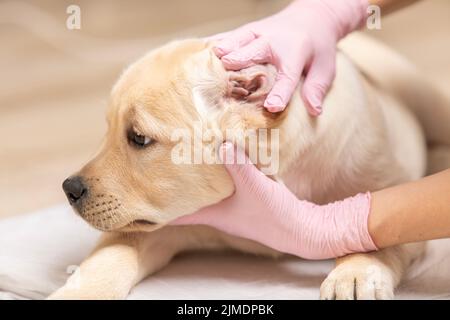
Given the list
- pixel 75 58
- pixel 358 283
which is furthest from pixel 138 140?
pixel 75 58

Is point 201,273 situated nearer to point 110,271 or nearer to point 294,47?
point 110,271

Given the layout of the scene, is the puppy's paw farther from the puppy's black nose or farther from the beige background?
the beige background

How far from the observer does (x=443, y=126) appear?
7.15 ft

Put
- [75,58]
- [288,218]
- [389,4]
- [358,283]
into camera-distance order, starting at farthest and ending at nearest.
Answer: [75,58]
[389,4]
[288,218]
[358,283]

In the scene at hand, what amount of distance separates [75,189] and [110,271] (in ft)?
0.56

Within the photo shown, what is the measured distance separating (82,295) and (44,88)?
5.38ft

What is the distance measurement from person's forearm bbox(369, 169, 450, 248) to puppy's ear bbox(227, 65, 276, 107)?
0.31 meters

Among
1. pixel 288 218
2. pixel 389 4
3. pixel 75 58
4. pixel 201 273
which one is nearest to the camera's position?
pixel 288 218

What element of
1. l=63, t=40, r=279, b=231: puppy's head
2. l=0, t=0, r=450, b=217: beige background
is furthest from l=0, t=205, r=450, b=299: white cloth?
l=0, t=0, r=450, b=217: beige background

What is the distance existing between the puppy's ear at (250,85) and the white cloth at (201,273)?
1.20 ft

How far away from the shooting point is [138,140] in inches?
56.6

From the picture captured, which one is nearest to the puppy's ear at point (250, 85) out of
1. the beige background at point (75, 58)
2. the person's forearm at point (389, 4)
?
the person's forearm at point (389, 4)

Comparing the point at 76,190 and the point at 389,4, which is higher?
the point at 389,4

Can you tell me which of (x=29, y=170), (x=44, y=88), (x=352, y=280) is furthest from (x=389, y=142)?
(x=44, y=88)
